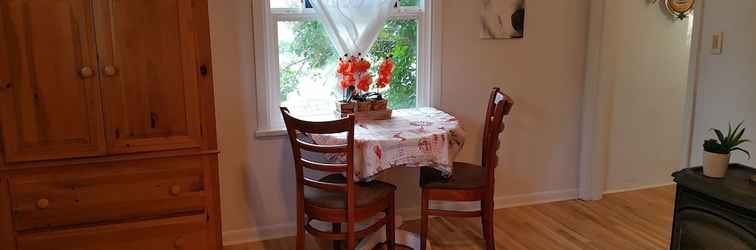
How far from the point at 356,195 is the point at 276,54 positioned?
0.90m

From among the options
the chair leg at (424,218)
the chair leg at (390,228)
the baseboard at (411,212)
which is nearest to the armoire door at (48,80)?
the baseboard at (411,212)

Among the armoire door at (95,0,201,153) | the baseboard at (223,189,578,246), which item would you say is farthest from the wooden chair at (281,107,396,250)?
the baseboard at (223,189,578,246)

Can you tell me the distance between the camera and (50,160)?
222 cm

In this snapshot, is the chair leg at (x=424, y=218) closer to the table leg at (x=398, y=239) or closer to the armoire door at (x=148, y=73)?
the table leg at (x=398, y=239)

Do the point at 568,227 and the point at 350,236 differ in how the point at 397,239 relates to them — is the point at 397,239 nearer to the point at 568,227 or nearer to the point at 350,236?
the point at 350,236

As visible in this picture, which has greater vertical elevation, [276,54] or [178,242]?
[276,54]

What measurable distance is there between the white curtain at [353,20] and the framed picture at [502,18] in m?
0.58

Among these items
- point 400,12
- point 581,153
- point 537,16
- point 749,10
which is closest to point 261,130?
point 400,12

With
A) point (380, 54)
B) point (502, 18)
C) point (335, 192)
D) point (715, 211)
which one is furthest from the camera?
point (502, 18)

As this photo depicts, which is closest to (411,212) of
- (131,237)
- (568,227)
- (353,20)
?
(568,227)

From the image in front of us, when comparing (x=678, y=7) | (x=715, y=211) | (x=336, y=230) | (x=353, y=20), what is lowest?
(x=336, y=230)

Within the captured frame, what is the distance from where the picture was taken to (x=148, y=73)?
88.9 inches

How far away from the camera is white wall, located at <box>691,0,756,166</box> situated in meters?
2.87

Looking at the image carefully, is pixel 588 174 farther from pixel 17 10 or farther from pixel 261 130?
pixel 17 10
